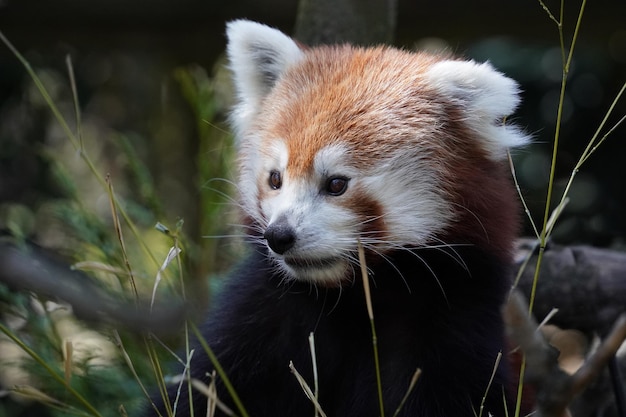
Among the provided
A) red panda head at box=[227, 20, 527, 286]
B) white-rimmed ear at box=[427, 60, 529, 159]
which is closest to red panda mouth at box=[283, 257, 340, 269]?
red panda head at box=[227, 20, 527, 286]

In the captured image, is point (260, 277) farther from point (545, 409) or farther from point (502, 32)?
point (502, 32)

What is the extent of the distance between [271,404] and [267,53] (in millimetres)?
987

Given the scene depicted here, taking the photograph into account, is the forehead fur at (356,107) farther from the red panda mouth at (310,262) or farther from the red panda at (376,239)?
the red panda mouth at (310,262)

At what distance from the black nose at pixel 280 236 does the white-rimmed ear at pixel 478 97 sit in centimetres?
58

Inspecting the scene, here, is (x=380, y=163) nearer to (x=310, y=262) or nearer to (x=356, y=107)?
(x=356, y=107)

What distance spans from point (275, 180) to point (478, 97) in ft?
1.85

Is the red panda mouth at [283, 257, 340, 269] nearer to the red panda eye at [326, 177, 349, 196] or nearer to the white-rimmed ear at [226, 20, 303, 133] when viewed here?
the red panda eye at [326, 177, 349, 196]

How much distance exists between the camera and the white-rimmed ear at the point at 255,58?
8.02 feet

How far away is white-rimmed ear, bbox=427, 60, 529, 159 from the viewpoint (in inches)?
86.4

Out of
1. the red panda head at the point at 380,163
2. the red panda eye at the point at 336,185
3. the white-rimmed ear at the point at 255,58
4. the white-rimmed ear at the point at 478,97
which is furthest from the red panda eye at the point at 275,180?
the white-rimmed ear at the point at 478,97

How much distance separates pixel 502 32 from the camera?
14.9 ft

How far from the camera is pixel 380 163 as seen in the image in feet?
6.97

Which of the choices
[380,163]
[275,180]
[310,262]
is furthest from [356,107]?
[310,262]

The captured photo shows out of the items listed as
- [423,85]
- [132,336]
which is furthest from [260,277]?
[132,336]
